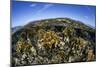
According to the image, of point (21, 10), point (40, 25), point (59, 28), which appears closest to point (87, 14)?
point (59, 28)

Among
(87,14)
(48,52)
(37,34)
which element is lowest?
(48,52)

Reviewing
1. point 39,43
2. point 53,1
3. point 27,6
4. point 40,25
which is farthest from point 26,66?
point 53,1

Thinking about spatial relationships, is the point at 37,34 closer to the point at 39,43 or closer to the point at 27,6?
the point at 39,43

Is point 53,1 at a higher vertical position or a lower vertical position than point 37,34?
higher

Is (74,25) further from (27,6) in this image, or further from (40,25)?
(27,6)
